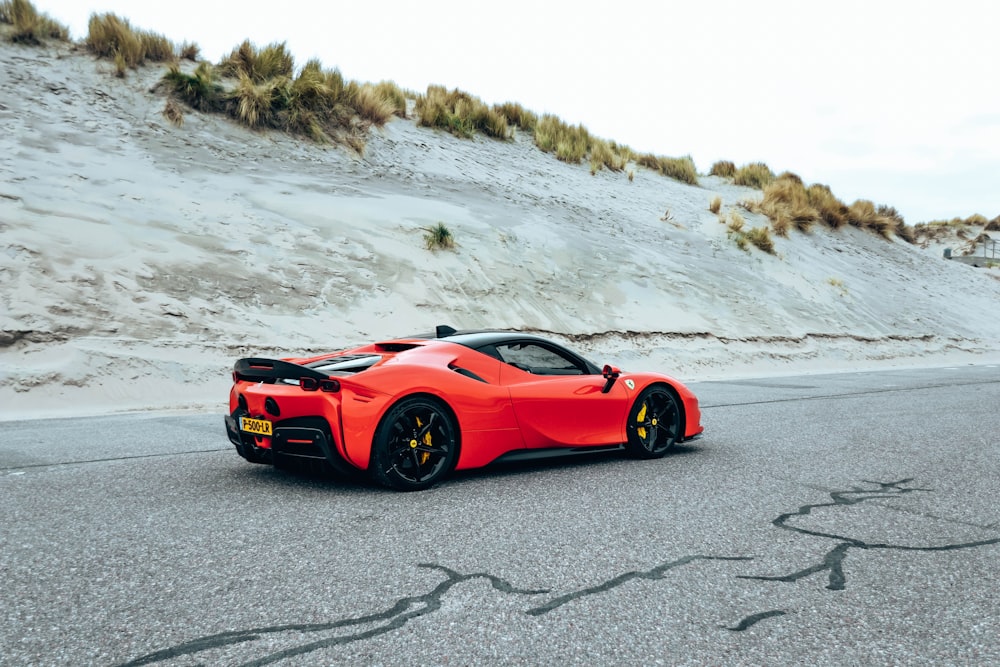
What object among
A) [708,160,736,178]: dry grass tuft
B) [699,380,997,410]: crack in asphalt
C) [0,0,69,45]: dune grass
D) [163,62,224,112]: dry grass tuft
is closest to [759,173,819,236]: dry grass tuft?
[708,160,736,178]: dry grass tuft

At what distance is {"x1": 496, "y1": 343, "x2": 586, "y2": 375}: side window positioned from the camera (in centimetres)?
644

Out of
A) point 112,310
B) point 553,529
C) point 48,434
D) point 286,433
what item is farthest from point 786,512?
point 112,310

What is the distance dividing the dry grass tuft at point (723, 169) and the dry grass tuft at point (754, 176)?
0.30 meters

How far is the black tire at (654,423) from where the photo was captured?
699cm

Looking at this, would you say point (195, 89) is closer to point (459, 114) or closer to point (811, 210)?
point (459, 114)

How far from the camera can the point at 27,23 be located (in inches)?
827

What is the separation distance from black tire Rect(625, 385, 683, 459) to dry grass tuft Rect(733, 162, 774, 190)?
30.4 metres

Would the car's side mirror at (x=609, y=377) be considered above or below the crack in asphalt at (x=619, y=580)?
above

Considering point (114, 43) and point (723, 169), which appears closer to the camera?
point (114, 43)

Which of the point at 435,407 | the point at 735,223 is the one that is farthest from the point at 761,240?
the point at 435,407

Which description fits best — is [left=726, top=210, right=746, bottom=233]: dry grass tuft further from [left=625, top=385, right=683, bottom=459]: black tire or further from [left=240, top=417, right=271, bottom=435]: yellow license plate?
[left=240, top=417, right=271, bottom=435]: yellow license plate

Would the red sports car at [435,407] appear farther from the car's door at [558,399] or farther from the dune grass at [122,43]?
the dune grass at [122,43]

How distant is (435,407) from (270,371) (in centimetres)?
113

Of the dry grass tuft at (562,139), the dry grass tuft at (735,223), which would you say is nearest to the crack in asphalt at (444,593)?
the dry grass tuft at (735,223)
